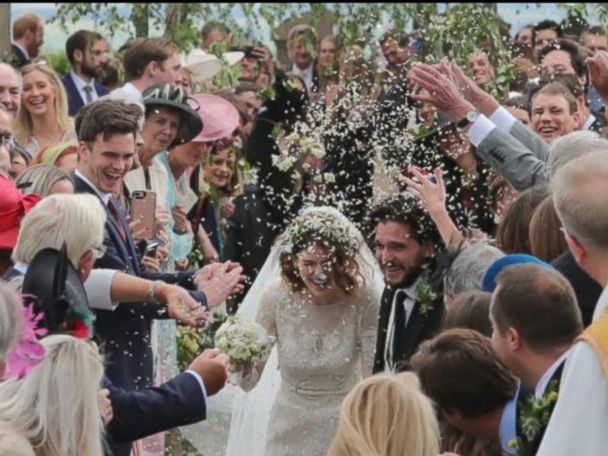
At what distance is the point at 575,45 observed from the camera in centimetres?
1110

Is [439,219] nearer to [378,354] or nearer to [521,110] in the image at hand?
[378,354]

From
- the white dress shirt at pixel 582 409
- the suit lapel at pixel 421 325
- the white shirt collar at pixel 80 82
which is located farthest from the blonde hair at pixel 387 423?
the white shirt collar at pixel 80 82

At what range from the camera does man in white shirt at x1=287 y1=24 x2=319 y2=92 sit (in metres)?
15.7

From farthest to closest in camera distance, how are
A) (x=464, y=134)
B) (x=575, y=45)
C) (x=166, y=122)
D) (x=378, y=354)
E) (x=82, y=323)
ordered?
1. (x=575, y=45)
2. (x=166, y=122)
3. (x=464, y=134)
4. (x=378, y=354)
5. (x=82, y=323)

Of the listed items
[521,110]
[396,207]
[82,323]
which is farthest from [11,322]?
[521,110]

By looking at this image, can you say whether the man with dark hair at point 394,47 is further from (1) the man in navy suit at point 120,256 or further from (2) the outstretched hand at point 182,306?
(2) the outstretched hand at point 182,306

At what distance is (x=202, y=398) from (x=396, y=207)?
1906mm

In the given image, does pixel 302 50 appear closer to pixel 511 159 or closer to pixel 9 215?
pixel 511 159

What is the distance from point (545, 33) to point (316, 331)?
5170mm

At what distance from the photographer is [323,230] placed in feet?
25.7

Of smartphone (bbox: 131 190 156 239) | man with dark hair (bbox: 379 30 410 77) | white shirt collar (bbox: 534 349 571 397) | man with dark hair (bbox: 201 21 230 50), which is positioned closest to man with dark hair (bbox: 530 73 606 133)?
man with dark hair (bbox: 379 30 410 77)

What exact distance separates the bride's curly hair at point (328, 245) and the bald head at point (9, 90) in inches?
99.5

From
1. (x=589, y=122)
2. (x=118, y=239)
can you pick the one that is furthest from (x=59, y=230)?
(x=589, y=122)

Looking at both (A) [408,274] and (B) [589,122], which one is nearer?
(A) [408,274]
